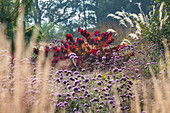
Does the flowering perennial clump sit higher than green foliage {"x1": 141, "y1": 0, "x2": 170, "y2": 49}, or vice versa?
green foliage {"x1": 141, "y1": 0, "x2": 170, "y2": 49}

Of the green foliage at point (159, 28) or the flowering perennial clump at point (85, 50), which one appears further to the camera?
the green foliage at point (159, 28)

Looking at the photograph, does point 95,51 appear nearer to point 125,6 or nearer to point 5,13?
point 5,13

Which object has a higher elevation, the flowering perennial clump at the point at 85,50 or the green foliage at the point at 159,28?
the green foliage at the point at 159,28

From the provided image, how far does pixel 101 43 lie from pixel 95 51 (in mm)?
311

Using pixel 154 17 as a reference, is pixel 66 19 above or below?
above

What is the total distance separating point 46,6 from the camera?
73.2ft

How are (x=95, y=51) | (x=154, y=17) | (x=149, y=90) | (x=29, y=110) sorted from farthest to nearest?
(x=154, y=17) < (x=95, y=51) < (x=149, y=90) < (x=29, y=110)

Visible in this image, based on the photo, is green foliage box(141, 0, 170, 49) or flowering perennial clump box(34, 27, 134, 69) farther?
green foliage box(141, 0, 170, 49)

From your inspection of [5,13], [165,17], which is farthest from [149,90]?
[5,13]

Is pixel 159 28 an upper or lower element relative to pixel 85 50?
upper

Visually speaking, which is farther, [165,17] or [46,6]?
[46,6]

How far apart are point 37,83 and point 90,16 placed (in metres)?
22.8

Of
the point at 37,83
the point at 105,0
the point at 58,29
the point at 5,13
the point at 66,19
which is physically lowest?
the point at 37,83

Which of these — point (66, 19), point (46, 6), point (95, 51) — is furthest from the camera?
point (66, 19)
